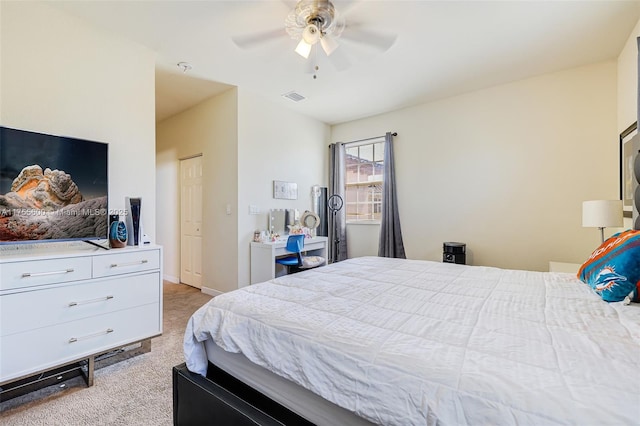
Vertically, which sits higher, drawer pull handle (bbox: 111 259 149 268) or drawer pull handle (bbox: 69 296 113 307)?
drawer pull handle (bbox: 111 259 149 268)

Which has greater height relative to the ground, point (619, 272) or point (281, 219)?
point (281, 219)

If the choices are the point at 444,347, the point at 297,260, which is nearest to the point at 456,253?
the point at 297,260

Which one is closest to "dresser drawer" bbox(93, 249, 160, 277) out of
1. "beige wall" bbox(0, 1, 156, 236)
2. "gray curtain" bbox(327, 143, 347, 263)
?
"beige wall" bbox(0, 1, 156, 236)

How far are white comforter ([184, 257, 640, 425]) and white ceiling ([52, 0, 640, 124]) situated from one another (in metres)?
1.99

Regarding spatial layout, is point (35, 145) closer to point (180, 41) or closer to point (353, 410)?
point (180, 41)

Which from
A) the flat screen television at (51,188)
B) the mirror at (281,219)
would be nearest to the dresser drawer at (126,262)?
the flat screen television at (51,188)

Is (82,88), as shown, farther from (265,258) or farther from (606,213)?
(606,213)

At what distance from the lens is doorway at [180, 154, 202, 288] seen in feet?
14.1

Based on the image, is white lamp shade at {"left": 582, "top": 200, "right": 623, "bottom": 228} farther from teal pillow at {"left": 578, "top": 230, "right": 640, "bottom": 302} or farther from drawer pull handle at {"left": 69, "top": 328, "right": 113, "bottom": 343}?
drawer pull handle at {"left": 69, "top": 328, "right": 113, "bottom": 343}

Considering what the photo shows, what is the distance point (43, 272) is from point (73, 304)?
281 mm

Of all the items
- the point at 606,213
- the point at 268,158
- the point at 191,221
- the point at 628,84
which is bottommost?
the point at 191,221

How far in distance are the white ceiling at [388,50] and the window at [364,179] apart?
112cm

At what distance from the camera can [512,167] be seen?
348 cm

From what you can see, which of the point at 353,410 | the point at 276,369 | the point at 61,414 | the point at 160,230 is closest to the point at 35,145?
the point at 61,414
